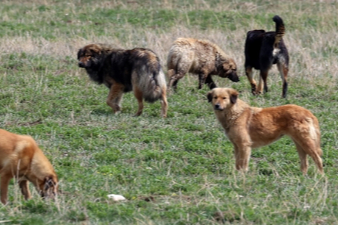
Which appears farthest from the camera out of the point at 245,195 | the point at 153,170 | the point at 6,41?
the point at 6,41

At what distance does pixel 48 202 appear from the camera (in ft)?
21.8

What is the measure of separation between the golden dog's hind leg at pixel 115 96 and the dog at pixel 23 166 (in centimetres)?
449

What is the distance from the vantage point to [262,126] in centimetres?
843

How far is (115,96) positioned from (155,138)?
2115 millimetres

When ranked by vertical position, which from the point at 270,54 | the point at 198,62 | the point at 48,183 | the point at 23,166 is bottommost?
the point at 198,62

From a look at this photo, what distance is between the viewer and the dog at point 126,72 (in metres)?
11.2

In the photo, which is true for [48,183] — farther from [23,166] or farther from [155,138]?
[155,138]

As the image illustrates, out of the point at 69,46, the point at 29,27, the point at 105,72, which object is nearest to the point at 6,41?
the point at 69,46

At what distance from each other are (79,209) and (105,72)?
5668 millimetres

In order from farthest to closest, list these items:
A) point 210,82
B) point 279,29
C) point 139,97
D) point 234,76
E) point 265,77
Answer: point 234,76 → point 210,82 → point 265,77 → point 279,29 → point 139,97

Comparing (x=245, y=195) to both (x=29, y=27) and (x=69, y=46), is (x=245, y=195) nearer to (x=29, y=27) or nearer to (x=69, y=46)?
(x=69, y=46)

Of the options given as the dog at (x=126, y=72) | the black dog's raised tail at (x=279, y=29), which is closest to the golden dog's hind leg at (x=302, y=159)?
the dog at (x=126, y=72)

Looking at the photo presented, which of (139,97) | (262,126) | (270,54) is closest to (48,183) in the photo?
(262,126)

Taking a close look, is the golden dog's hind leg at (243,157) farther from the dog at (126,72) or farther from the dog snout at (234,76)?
the dog snout at (234,76)
